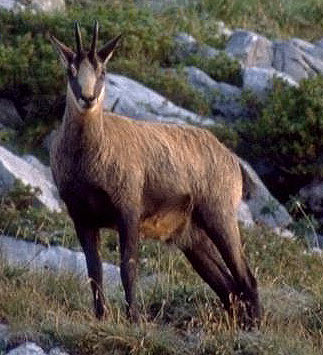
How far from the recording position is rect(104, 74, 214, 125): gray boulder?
1734cm

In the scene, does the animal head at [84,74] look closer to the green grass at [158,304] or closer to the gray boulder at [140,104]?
the green grass at [158,304]

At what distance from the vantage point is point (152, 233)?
1119 cm

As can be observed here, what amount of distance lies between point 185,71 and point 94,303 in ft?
31.0

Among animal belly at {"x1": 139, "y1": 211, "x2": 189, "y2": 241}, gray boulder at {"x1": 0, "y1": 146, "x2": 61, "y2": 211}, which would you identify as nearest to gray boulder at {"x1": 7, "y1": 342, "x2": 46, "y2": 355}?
animal belly at {"x1": 139, "y1": 211, "x2": 189, "y2": 241}

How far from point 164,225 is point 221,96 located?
8421 mm

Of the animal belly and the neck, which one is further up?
the neck

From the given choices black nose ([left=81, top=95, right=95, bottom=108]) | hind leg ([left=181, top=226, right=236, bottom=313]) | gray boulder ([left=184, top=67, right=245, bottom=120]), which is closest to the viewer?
black nose ([left=81, top=95, right=95, bottom=108])

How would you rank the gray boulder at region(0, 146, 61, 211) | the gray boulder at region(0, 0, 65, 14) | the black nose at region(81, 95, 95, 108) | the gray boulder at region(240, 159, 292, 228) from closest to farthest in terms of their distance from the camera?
the black nose at region(81, 95, 95, 108)
the gray boulder at region(0, 146, 61, 211)
the gray boulder at region(240, 159, 292, 228)
the gray boulder at region(0, 0, 65, 14)

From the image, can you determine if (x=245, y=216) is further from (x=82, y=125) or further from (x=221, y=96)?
(x=82, y=125)

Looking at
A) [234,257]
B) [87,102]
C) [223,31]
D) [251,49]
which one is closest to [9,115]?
[251,49]

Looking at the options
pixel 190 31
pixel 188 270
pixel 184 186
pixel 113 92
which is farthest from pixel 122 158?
pixel 190 31

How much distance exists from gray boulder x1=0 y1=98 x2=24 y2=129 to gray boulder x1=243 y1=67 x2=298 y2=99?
3.43 meters

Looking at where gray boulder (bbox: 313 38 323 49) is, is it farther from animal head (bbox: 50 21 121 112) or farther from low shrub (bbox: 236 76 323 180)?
animal head (bbox: 50 21 121 112)

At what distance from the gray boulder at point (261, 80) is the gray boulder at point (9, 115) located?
11.2 feet
